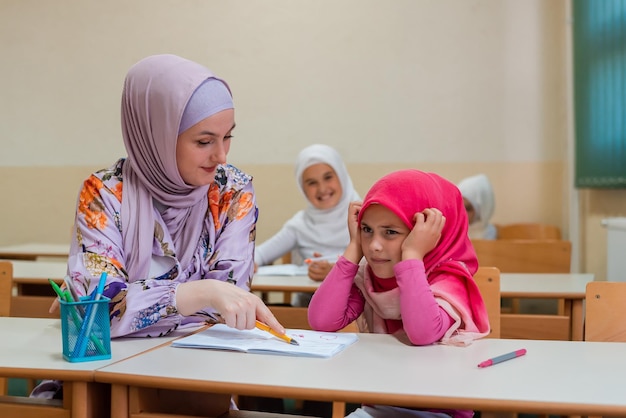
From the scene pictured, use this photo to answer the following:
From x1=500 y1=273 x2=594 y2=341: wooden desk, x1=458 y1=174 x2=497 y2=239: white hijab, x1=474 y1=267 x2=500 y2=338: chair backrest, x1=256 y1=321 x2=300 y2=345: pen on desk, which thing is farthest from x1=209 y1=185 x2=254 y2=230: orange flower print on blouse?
x1=458 y1=174 x2=497 y2=239: white hijab

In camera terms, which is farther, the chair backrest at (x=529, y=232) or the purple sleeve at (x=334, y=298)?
the chair backrest at (x=529, y=232)

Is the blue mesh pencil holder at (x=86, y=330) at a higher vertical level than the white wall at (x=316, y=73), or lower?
lower

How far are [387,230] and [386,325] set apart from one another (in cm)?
26

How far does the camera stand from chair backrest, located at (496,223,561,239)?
4.85m

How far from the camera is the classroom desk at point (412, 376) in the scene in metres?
1.20

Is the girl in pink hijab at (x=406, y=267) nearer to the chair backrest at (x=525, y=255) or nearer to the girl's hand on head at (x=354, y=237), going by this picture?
the girl's hand on head at (x=354, y=237)

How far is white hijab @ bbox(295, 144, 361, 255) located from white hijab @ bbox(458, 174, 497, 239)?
1.17 m

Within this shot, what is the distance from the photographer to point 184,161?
1.80m

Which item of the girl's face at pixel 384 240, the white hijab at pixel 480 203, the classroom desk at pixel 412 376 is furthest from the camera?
the white hijab at pixel 480 203

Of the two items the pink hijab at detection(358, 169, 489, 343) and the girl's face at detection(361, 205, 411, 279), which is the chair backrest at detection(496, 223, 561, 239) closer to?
the pink hijab at detection(358, 169, 489, 343)

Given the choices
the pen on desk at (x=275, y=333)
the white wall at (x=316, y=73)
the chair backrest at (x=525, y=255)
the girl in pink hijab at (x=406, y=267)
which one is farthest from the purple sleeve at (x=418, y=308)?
the white wall at (x=316, y=73)

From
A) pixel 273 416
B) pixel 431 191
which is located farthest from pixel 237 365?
pixel 431 191

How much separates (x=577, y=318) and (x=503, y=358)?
132 centimetres

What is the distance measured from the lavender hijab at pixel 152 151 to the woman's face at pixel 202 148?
0.02m
